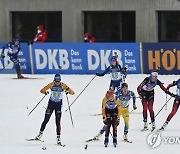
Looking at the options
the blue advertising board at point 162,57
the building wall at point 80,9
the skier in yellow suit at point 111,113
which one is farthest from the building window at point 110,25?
the skier in yellow suit at point 111,113

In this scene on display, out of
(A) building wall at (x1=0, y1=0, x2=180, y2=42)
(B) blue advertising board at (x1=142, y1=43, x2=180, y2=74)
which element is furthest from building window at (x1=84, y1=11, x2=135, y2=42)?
(B) blue advertising board at (x1=142, y1=43, x2=180, y2=74)

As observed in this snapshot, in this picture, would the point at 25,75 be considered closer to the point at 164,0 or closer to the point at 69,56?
the point at 69,56

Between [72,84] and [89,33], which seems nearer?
[72,84]

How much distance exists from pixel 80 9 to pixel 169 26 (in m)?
5.37

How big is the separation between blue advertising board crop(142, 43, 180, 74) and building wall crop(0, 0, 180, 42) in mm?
7907

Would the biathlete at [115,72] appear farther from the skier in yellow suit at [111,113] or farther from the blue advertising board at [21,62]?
the blue advertising board at [21,62]

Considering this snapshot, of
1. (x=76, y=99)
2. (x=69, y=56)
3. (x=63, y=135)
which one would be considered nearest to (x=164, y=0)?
(x=69, y=56)

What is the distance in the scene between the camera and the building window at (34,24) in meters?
46.8

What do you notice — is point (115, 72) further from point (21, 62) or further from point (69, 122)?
point (21, 62)

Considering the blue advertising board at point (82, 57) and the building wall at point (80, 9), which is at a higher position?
the building wall at point (80, 9)

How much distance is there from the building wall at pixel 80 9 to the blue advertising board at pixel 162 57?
7.91 meters

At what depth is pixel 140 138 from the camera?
1948cm

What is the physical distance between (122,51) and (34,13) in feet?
41.7

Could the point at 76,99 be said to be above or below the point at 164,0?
below
